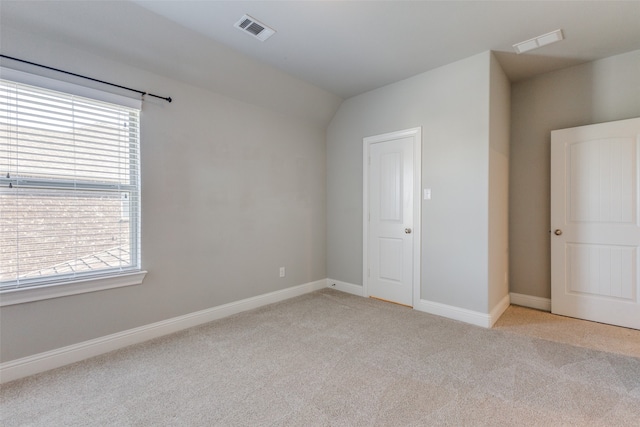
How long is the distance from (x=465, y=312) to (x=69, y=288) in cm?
351

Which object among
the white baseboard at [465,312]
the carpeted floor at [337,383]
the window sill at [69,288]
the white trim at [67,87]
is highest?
the white trim at [67,87]

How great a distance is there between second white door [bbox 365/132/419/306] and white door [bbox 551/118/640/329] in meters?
1.52

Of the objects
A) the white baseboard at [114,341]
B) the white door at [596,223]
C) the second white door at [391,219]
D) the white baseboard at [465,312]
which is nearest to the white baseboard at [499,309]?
the white baseboard at [465,312]

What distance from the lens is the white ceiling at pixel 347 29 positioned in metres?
2.12

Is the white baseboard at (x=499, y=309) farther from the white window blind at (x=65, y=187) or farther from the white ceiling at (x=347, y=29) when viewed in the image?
the white window blind at (x=65, y=187)

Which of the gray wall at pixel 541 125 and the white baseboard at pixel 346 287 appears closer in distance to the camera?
the gray wall at pixel 541 125

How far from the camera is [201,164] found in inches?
116

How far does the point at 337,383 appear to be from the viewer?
194cm

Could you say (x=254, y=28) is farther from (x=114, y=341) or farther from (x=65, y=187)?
(x=114, y=341)

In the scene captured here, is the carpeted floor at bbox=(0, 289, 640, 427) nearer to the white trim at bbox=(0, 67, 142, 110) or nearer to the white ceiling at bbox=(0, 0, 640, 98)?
the white trim at bbox=(0, 67, 142, 110)

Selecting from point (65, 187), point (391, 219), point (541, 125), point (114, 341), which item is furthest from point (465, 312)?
point (65, 187)

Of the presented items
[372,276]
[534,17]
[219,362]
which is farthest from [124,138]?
[534,17]

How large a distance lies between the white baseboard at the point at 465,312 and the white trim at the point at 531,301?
0.53ft

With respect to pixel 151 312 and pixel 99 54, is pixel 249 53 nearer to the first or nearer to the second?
pixel 99 54
